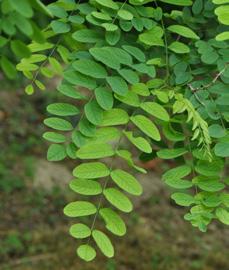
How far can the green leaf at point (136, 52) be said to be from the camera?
3.59 ft

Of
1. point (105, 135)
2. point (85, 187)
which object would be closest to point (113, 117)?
point (105, 135)

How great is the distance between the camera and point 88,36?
1105mm

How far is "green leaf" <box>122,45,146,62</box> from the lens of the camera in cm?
109

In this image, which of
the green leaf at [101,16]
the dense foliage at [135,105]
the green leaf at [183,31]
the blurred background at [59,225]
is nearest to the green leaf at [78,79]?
the dense foliage at [135,105]

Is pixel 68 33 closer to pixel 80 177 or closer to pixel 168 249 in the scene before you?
pixel 80 177

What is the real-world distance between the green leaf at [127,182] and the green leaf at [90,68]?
0.59 feet

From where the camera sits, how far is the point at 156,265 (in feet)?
10.9

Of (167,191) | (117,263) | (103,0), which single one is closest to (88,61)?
(103,0)

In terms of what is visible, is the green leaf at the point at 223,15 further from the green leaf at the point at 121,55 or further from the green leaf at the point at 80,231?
the green leaf at the point at 80,231

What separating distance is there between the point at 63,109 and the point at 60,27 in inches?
6.5

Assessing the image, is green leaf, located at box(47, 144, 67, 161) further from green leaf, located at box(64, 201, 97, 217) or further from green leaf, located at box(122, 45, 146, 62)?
green leaf, located at box(122, 45, 146, 62)

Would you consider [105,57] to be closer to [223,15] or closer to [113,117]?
[113,117]

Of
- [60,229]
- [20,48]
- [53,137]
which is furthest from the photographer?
[60,229]

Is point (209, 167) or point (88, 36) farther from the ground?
point (88, 36)
